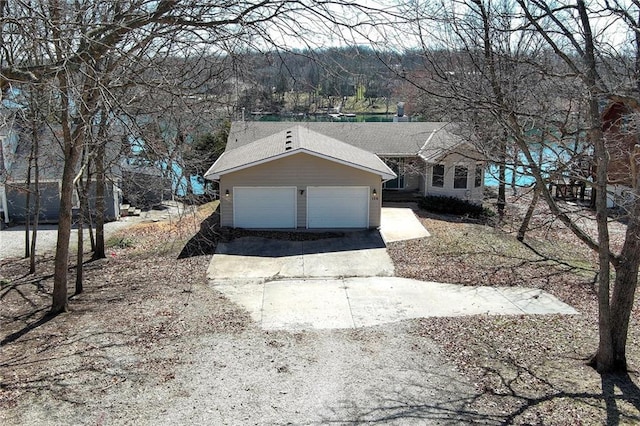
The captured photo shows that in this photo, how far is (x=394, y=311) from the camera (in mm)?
10969

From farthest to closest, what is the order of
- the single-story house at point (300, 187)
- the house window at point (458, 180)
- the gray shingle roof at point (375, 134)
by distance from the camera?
1. the gray shingle roof at point (375, 134)
2. the house window at point (458, 180)
3. the single-story house at point (300, 187)

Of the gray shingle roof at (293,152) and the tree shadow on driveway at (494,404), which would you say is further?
the gray shingle roof at (293,152)

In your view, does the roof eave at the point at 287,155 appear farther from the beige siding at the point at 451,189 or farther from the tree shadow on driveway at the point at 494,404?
the tree shadow on driveway at the point at 494,404

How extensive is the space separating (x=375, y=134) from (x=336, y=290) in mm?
15365

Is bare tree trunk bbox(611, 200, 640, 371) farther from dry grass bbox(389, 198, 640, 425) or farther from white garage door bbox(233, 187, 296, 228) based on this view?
white garage door bbox(233, 187, 296, 228)

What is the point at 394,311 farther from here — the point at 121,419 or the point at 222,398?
the point at 121,419

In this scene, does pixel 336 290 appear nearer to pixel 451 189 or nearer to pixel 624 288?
pixel 624 288

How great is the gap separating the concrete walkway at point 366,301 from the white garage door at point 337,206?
561 centimetres

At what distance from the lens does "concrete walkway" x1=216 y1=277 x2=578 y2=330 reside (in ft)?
34.5

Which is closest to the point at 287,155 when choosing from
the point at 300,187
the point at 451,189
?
the point at 300,187

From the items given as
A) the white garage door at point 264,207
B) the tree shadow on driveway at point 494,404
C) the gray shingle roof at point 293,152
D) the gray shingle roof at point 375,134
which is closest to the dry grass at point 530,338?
the tree shadow on driveway at point 494,404

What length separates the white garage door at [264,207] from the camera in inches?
738

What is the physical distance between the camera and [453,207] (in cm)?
2222

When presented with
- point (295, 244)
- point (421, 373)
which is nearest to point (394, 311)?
point (421, 373)
